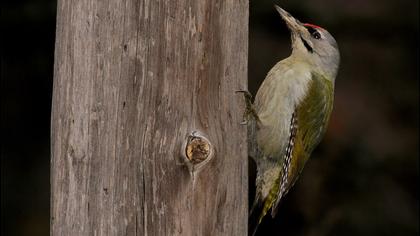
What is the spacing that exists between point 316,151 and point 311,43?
2091 millimetres

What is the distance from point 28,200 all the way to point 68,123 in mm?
4301

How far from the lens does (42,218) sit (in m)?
7.29

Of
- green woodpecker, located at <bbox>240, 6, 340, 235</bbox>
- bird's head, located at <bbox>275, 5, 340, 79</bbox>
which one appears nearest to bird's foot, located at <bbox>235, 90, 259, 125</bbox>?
green woodpecker, located at <bbox>240, 6, 340, 235</bbox>

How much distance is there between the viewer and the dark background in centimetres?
697

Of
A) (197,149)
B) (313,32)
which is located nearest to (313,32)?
(313,32)

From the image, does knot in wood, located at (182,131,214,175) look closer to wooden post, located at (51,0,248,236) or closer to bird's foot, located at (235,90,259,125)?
wooden post, located at (51,0,248,236)

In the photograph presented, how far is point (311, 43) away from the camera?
5.24 meters

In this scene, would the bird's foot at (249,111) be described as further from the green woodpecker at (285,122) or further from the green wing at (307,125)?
the green wing at (307,125)

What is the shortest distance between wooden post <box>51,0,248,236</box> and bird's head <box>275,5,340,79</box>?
6.90 ft

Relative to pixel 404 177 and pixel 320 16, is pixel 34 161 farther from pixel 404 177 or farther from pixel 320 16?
pixel 404 177

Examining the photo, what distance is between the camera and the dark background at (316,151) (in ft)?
22.9

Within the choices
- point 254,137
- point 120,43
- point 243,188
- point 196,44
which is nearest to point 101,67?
point 120,43

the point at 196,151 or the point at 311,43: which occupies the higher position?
the point at 311,43

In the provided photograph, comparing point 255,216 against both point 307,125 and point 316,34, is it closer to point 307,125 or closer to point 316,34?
point 307,125
